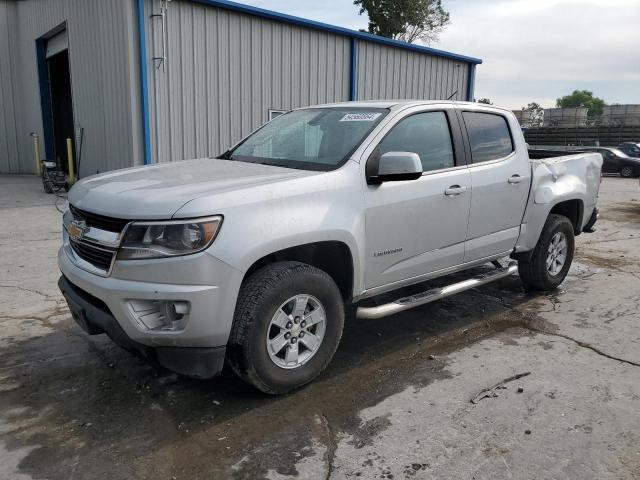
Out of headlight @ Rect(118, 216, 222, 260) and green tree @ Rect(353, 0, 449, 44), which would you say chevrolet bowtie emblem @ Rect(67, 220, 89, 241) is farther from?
green tree @ Rect(353, 0, 449, 44)

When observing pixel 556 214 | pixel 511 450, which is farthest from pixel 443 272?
pixel 556 214

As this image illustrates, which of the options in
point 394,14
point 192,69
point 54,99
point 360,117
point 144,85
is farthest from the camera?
point 394,14

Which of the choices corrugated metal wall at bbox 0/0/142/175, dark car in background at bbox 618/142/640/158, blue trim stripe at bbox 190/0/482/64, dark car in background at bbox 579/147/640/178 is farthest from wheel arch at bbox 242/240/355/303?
dark car in background at bbox 618/142/640/158

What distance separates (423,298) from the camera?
13.1ft

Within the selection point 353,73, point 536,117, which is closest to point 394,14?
point 536,117

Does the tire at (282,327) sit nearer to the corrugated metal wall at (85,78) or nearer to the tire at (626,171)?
the corrugated metal wall at (85,78)

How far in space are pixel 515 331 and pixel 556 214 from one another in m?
1.64

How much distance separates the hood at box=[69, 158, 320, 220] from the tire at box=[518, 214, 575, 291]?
2868 millimetres

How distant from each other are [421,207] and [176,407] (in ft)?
6.86

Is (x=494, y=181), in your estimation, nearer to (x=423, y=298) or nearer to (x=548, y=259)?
(x=423, y=298)

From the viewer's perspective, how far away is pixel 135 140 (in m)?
10.5

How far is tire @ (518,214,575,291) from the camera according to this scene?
5.22 meters

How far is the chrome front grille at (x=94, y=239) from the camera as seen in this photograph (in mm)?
2926

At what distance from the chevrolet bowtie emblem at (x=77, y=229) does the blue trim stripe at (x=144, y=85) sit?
7539mm
